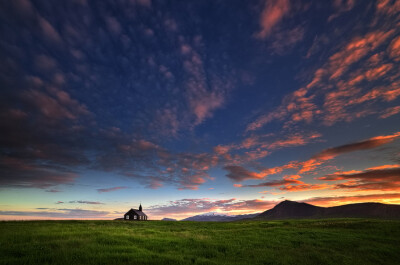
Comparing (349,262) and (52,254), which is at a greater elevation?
(52,254)

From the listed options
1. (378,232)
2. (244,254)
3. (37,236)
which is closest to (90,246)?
(37,236)

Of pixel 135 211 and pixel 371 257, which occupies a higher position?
pixel 135 211

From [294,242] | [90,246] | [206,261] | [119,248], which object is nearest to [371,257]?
[294,242]

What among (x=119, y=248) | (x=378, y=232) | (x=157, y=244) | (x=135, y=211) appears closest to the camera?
(x=119, y=248)

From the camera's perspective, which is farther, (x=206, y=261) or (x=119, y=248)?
(x=119, y=248)

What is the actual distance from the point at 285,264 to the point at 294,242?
32.1ft

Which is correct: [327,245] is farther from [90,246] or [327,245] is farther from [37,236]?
[37,236]

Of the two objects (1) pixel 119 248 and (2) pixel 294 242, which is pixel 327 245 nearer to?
(2) pixel 294 242

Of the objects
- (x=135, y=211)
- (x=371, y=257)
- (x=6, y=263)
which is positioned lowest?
(x=371, y=257)

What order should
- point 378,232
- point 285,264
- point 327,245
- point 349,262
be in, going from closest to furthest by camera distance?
point 285,264 < point 349,262 < point 327,245 < point 378,232

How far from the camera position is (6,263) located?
9.61m

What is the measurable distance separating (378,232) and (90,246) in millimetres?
38182

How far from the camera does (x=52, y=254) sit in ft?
36.1

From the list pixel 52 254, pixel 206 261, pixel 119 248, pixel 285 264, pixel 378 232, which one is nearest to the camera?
pixel 52 254
